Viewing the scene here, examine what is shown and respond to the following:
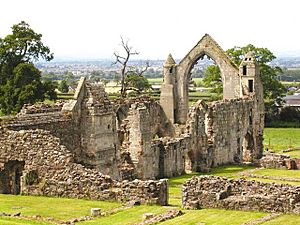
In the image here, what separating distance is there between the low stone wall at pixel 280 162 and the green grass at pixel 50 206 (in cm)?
2369

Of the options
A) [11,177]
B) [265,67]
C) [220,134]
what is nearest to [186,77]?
[220,134]

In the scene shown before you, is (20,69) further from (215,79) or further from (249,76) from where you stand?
(215,79)

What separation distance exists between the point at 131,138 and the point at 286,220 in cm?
1878

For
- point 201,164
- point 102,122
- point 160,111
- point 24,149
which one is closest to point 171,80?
point 160,111

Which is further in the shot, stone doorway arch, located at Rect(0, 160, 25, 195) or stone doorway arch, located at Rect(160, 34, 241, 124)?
stone doorway arch, located at Rect(160, 34, 241, 124)

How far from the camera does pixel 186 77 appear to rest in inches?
2221

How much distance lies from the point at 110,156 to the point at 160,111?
2169 cm

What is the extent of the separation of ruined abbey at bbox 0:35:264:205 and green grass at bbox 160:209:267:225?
208cm

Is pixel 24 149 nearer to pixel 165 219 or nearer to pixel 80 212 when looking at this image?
pixel 80 212

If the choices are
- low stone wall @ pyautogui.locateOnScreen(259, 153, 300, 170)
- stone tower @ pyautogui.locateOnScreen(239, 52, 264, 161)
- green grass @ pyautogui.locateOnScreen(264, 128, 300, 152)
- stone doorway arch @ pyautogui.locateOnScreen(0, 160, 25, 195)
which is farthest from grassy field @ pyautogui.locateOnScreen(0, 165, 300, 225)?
green grass @ pyautogui.locateOnScreen(264, 128, 300, 152)

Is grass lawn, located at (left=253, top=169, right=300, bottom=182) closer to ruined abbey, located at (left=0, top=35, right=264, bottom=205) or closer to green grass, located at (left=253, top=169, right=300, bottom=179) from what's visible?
green grass, located at (left=253, top=169, right=300, bottom=179)

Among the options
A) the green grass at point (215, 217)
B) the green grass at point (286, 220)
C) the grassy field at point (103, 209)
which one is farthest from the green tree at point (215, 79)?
the green grass at point (286, 220)

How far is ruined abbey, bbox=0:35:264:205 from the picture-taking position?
25906 mm

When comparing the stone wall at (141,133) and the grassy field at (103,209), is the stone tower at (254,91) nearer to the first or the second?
the stone wall at (141,133)
